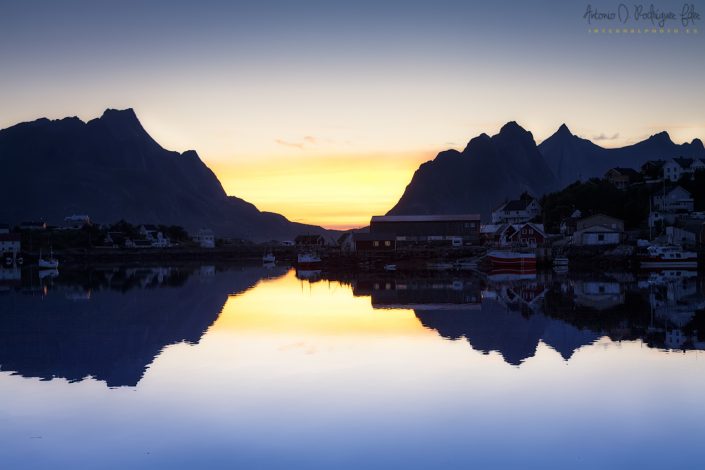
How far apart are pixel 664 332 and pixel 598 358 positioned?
20.2 ft

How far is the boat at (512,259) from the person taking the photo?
69.1 m

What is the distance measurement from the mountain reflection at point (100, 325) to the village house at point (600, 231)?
134ft

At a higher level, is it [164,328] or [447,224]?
[447,224]

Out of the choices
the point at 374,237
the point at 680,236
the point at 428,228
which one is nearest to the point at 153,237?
the point at 374,237

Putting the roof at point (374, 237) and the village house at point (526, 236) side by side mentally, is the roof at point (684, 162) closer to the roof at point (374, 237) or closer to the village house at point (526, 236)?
the village house at point (526, 236)

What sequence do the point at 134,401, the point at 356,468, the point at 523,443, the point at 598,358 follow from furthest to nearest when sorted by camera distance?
the point at 598,358
the point at 134,401
the point at 523,443
the point at 356,468

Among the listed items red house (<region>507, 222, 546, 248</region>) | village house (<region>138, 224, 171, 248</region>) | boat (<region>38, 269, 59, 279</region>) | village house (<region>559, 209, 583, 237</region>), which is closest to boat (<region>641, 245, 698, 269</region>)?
village house (<region>559, 209, 583, 237</region>)

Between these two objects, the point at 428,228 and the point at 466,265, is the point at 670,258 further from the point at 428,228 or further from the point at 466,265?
the point at 428,228

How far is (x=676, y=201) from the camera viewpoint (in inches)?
3263

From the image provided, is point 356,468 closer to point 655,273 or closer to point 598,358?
point 598,358

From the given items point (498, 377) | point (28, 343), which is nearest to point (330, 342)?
point (498, 377)

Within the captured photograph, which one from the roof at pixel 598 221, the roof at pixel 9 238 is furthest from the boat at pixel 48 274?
the roof at pixel 598 221

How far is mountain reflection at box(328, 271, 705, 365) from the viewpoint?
79.6 ft

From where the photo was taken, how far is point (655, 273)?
5834 centimetres
